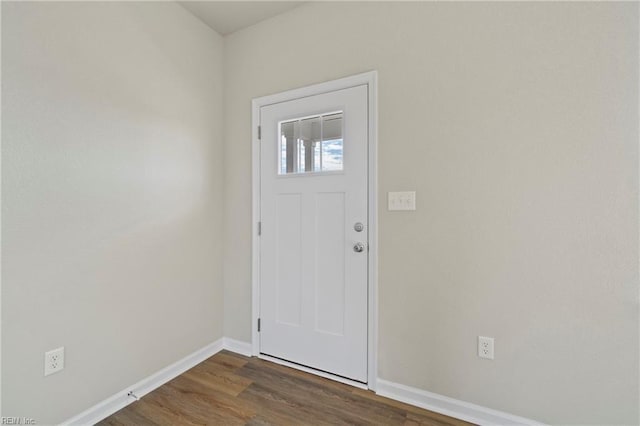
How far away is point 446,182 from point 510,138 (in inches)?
15.1

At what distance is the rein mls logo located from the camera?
1.27 metres

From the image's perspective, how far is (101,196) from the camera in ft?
5.26

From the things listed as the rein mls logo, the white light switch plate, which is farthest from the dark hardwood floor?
the white light switch plate

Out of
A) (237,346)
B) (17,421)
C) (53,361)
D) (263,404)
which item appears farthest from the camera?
(237,346)

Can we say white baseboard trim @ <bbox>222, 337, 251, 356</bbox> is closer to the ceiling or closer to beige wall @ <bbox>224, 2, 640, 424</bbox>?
beige wall @ <bbox>224, 2, 640, 424</bbox>

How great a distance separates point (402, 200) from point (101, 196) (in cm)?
181

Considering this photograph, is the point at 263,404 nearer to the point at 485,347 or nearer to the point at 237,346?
the point at 237,346

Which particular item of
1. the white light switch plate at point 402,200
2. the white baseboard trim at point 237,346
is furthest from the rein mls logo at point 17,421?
the white light switch plate at point 402,200

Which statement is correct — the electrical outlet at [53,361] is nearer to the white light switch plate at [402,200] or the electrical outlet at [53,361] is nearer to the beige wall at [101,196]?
the beige wall at [101,196]

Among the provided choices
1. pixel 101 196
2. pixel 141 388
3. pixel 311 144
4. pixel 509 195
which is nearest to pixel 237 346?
pixel 141 388

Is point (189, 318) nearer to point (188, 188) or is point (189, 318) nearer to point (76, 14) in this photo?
point (188, 188)

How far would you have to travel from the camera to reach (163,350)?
196 cm

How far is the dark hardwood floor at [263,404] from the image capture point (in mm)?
1568

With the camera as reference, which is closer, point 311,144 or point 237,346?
point 311,144
